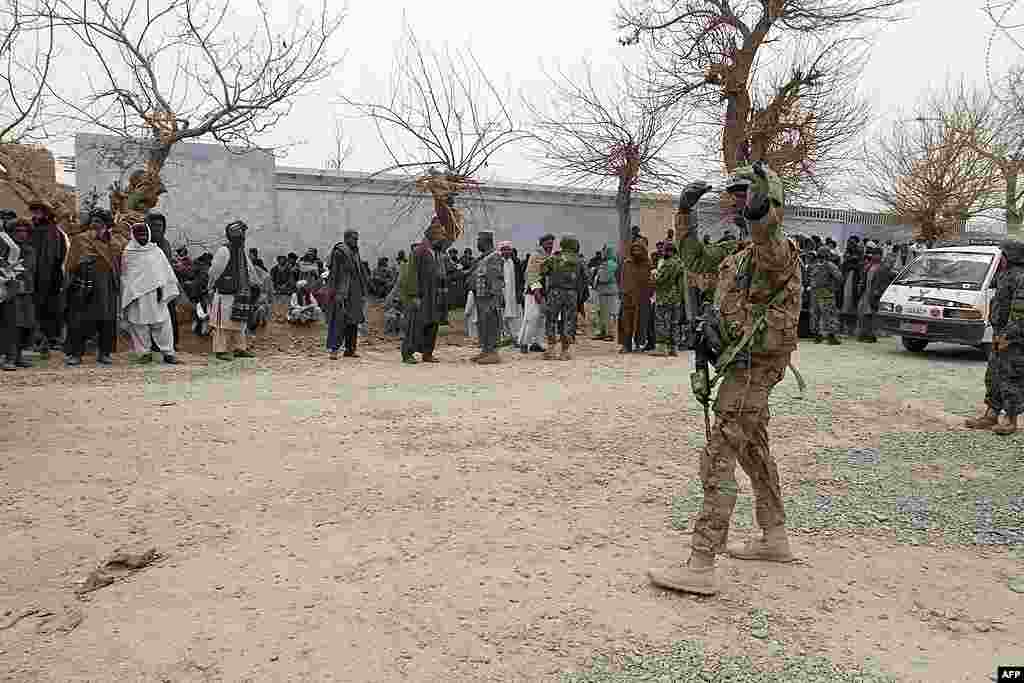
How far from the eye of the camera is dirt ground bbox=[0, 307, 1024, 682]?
2941 millimetres

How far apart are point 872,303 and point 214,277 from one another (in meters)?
10.6

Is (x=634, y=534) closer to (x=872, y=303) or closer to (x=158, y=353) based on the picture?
(x=158, y=353)

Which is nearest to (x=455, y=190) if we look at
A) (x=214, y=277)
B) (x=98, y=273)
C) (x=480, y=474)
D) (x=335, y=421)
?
(x=214, y=277)

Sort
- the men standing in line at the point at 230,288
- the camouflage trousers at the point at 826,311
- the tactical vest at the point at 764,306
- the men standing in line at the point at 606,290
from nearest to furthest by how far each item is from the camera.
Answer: the tactical vest at the point at 764,306 < the men standing in line at the point at 230,288 < the men standing in line at the point at 606,290 < the camouflage trousers at the point at 826,311

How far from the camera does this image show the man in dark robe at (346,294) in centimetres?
1050

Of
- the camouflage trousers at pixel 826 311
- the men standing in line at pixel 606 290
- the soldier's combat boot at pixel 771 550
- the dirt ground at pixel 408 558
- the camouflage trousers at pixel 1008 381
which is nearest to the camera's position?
the dirt ground at pixel 408 558

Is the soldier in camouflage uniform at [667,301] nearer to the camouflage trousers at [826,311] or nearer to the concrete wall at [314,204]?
the camouflage trousers at [826,311]

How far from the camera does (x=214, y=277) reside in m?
10.3

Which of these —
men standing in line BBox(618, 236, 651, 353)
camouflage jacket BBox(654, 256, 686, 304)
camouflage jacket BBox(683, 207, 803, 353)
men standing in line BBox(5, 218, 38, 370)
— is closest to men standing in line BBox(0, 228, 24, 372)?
men standing in line BBox(5, 218, 38, 370)

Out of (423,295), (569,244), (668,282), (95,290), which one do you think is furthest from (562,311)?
(95,290)

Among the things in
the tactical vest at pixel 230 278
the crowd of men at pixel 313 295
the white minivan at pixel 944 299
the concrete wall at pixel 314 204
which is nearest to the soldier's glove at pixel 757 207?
the crowd of men at pixel 313 295

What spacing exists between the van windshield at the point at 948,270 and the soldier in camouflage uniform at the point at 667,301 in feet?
11.5

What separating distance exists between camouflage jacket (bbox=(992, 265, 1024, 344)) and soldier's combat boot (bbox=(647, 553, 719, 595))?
184 inches

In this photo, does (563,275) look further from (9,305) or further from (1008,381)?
(9,305)
